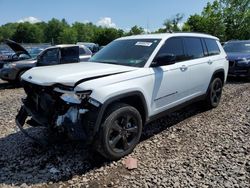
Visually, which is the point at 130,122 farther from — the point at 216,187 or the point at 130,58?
the point at 216,187

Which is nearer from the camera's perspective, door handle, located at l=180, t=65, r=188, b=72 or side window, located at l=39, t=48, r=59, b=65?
door handle, located at l=180, t=65, r=188, b=72

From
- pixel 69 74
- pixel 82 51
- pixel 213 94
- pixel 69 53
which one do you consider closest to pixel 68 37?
pixel 82 51

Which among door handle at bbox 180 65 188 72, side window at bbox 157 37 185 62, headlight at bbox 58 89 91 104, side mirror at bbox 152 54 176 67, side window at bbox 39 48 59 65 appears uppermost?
side window at bbox 157 37 185 62

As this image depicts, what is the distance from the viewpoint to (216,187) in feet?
12.0

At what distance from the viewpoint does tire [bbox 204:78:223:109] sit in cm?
686

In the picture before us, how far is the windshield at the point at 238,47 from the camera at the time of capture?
40.9ft

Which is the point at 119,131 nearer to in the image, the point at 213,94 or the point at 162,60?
the point at 162,60

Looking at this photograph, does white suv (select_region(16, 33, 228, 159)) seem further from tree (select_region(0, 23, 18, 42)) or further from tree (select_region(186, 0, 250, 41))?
tree (select_region(0, 23, 18, 42))

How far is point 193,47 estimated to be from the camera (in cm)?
625

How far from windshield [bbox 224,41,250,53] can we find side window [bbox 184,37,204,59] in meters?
6.69

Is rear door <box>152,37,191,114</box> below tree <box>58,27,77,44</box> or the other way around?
the other way around

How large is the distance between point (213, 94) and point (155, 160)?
10.6ft

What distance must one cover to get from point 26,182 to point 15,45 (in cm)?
962

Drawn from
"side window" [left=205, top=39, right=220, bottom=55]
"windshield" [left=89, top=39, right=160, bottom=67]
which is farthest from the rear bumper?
"windshield" [left=89, top=39, right=160, bottom=67]
